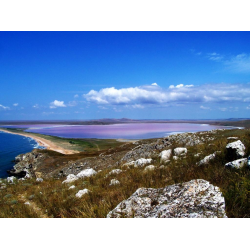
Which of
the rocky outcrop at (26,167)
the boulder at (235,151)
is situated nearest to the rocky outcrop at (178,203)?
the boulder at (235,151)

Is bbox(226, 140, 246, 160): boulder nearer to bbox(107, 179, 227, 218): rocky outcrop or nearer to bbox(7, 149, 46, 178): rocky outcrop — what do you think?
bbox(107, 179, 227, 218): rocky outcrop

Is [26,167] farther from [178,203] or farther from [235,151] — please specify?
[178,203]

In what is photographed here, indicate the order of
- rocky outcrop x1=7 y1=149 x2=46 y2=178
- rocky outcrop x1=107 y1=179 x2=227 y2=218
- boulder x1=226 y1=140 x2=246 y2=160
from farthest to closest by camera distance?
rocky outcrop x1=7 y1=149 x2=46 y2=178
boulder x1=226 y1=140 x2=246 y2=160
rocky outcrop x1=107 y1=179 x2=227 y2=218

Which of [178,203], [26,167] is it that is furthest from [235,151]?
[26,167]

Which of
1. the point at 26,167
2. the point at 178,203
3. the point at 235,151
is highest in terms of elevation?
the point at 235,151

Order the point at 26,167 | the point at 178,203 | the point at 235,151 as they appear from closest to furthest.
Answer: the point at 178,203, the point at 235,151, the point at 26,167

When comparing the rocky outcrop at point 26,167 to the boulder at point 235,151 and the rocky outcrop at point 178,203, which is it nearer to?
the rocky outcrop at point 178,203

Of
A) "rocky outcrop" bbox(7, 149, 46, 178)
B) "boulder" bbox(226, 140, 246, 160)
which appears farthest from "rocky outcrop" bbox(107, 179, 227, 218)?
"rocky outcrop" bbox(7, 149, 46, 178)

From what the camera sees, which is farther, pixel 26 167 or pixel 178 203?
pixel 26 167

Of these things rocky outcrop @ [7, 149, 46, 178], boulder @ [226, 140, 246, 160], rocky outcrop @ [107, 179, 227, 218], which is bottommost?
rocky outcrop @ [7, 149, 46, 178]
